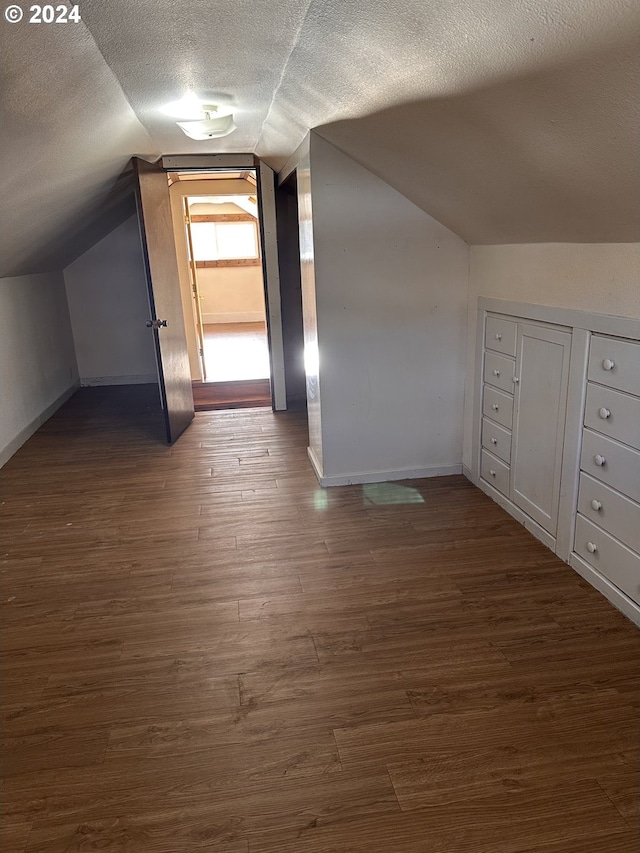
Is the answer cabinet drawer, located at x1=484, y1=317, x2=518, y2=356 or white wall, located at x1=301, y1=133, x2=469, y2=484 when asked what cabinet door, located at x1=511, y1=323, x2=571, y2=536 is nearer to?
cabinet drawer, located at x1=484, y1=317, x2=518, y2=356

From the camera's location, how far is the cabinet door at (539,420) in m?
2.57

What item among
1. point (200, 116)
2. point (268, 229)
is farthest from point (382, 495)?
point (268, 229)

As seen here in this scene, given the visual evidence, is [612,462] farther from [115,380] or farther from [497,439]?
[115,380]

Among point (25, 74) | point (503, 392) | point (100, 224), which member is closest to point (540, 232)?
point (503, 392)

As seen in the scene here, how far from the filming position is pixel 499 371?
3.12m

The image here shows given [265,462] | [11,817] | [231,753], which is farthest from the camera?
[265,462]

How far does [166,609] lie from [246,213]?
897 cm

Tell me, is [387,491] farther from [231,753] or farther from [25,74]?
[25,74]

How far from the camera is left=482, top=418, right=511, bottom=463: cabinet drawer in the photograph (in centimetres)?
308

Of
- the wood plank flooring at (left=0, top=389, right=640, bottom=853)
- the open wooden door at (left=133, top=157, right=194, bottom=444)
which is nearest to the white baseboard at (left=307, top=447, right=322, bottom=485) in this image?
the wood plank flooring at (left=0, top=389, right=640, bottom=853)

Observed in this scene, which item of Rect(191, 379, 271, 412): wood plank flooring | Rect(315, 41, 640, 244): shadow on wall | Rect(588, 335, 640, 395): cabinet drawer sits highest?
Rect(315, 41, 640, 244): shadow on wall

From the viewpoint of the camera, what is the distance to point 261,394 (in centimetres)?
575

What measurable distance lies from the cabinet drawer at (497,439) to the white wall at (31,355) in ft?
10.4

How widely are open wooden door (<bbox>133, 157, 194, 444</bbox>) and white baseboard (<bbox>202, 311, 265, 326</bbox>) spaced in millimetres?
6188
